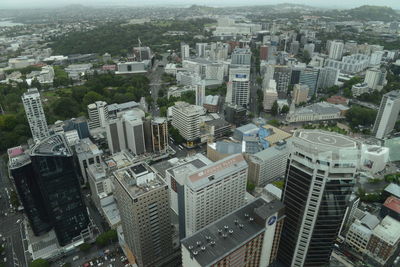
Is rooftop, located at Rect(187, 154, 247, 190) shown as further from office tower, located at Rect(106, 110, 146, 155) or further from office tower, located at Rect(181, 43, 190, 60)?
office tower, located at Rect(181, 43, 190, 60)

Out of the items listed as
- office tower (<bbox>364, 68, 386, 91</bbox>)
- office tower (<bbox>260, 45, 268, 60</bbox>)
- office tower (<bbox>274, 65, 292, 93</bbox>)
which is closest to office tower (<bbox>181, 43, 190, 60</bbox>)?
office tower (<bbox>260, 45, 268, 60</bbox>)

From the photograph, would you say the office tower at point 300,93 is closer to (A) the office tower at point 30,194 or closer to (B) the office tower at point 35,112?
(B) the office tower at point 35,112

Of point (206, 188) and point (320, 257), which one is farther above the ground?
point (206, 188)

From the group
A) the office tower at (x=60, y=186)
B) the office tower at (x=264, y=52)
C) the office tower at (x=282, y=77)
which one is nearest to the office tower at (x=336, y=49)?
the office tower at (x=264, y=52)

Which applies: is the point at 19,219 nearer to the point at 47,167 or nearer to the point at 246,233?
the point at 47,167

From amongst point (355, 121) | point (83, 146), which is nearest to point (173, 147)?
point (83, 146)

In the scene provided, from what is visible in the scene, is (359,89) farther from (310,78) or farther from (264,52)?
(264,52)
